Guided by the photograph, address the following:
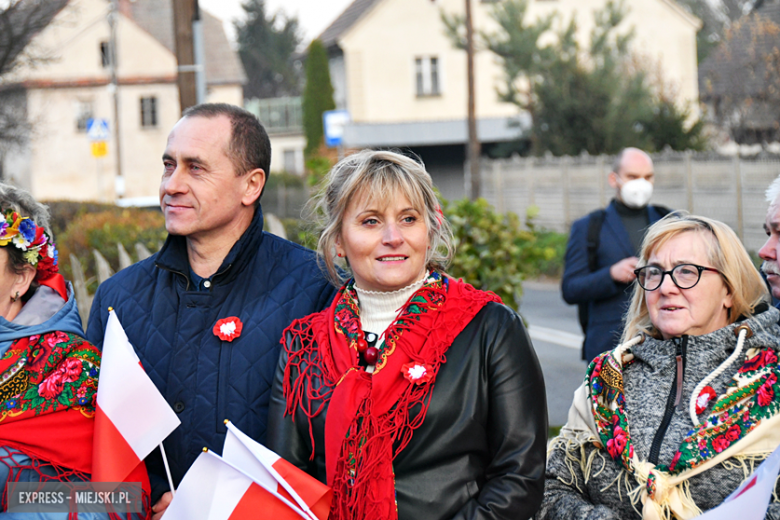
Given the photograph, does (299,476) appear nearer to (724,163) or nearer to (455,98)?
(724,163)

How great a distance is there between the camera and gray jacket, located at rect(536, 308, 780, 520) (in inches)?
105

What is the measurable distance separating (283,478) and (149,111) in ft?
146

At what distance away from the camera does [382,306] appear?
2.78 meters

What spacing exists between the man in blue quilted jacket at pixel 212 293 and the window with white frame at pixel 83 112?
43.4 m

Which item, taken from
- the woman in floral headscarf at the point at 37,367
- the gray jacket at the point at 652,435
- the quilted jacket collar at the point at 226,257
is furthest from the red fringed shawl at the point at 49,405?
the gray jacket at the point at 652,435

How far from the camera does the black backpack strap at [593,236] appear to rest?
5.61 meters

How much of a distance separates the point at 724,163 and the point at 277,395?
15.3m

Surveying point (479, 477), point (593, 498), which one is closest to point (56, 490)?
point (479, 477)

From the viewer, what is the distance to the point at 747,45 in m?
30.6

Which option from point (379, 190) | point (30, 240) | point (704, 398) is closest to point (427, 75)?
point (30, 240)

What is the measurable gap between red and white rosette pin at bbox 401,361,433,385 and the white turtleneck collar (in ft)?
0.72

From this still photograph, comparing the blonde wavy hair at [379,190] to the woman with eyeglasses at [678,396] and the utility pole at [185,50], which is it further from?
the utility pole at [185,50]

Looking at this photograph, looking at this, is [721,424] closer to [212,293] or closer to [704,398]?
[704,398]

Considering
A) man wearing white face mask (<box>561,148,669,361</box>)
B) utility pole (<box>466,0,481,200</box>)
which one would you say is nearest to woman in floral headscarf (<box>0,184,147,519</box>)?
man wearing white face mask (<box>561,148,669,361</box>)
